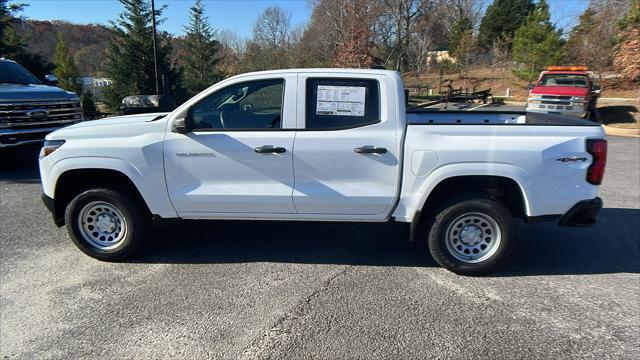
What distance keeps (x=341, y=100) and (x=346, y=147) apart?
18.7 inches

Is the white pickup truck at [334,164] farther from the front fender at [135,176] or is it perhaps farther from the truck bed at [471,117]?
the truck bed at [471,117]

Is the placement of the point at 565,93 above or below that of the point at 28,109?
above

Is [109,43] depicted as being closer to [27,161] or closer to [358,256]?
[27,161]

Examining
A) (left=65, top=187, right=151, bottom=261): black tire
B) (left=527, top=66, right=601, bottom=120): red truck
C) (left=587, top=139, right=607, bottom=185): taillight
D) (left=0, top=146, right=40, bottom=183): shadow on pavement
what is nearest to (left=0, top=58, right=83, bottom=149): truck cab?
(left=0, top=146, right=40, bottom=183): shadow on pavement

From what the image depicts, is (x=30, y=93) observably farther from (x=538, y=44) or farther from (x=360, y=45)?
(x=538, y=44)

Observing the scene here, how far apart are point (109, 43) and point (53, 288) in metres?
18.8

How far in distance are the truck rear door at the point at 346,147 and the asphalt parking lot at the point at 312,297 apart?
0.69 meters

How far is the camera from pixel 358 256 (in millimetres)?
4484

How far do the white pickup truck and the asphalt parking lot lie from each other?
0.47 meters

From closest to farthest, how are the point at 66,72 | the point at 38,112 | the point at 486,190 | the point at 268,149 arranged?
the point at 268,149 < the point at 486,190 < the point at 38,112 < the point at 66,72

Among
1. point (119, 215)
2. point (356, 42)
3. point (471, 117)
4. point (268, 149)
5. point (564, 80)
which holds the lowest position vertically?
point (119, 215)

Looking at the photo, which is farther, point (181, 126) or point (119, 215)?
point (119, 215)

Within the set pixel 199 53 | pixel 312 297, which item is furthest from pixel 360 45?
pixel 312 297

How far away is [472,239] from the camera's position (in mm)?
4098
